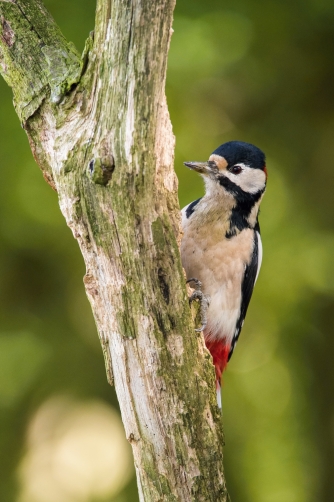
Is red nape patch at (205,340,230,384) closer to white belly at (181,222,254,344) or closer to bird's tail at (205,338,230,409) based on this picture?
bird's tail at (205,338,230,409)

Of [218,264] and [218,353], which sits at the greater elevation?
[218,264]

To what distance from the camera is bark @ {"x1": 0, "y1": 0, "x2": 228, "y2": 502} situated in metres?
2.13

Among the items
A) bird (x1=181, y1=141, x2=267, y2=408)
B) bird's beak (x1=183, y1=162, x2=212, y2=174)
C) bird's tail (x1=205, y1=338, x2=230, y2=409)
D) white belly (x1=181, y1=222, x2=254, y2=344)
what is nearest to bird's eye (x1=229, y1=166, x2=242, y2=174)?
bird (x1=181, y1=141, x2=267, y2=408)

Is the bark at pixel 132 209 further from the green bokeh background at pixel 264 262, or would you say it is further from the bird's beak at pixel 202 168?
the green bokeh background at pixel 264 262

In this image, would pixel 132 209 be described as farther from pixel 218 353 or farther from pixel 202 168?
pixel 218 353

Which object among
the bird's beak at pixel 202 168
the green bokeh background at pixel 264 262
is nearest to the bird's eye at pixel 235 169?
the bird's beak at pixel 202 168

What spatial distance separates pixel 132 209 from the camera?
2189 millimetres

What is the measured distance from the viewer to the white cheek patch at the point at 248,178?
10.9ft

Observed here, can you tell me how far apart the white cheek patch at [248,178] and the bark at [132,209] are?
1004 millimetres

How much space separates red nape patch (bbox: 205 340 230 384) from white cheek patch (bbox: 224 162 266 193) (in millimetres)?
873

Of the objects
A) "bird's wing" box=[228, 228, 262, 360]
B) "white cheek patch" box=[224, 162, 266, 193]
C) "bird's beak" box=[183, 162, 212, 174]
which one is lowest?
"bird's wing" box=[228, 228, 262, 360]

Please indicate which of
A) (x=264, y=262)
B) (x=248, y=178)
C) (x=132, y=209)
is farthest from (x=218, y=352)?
(x=132, y=209)

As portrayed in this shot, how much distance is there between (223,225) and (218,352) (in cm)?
79

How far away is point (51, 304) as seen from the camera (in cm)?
545
